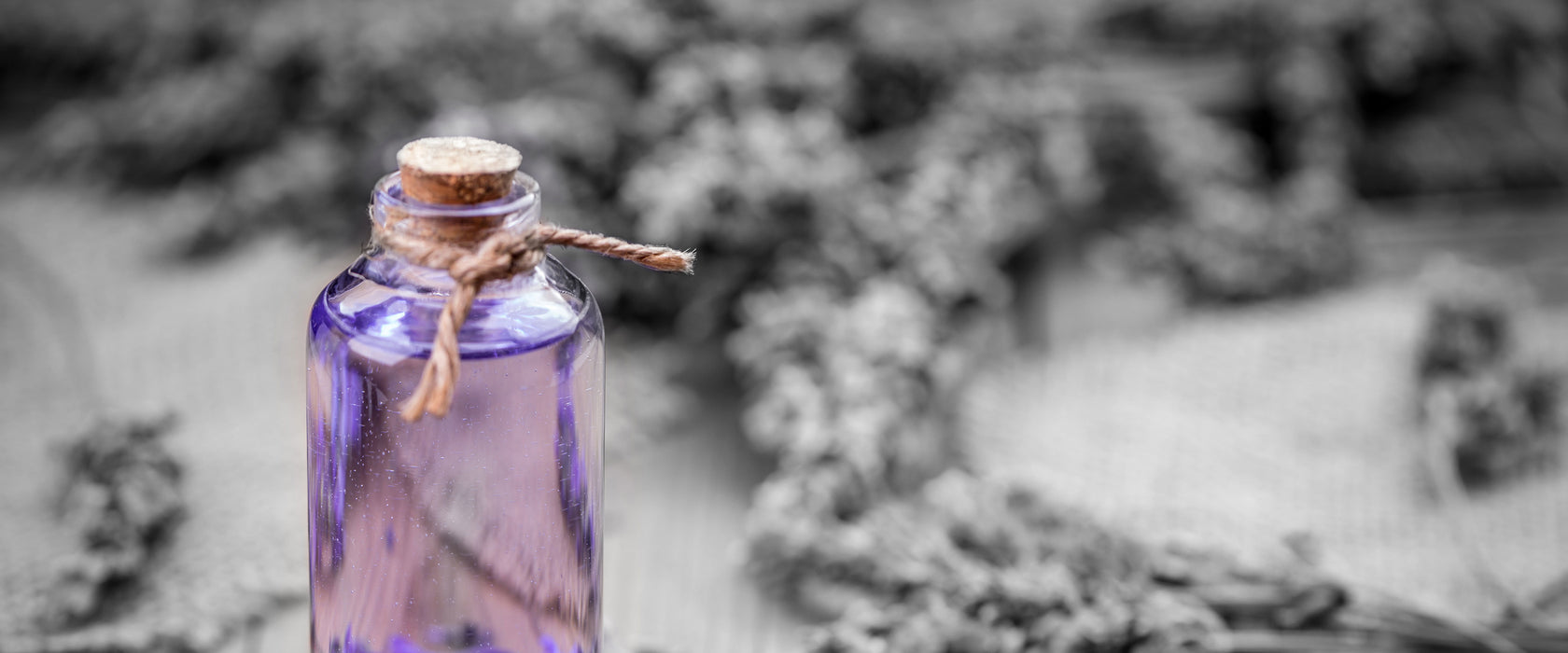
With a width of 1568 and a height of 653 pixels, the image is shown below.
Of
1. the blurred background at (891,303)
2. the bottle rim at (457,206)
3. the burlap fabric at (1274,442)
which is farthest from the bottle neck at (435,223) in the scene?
the burlap fabric at (1274,442)

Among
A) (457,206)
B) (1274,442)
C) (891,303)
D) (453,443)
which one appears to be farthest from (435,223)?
(1274,442)

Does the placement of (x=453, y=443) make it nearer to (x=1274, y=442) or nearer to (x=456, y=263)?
(x=456, y=263)

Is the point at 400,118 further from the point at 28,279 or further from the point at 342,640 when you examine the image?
the point at 342,640

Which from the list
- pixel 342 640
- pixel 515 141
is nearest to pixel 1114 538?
pixel 342 640

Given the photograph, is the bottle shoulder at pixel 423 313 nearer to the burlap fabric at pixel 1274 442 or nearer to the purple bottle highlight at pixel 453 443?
the purple bottle highlight at pixel 453 443

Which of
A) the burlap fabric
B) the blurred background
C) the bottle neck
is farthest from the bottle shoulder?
the burlap fabric

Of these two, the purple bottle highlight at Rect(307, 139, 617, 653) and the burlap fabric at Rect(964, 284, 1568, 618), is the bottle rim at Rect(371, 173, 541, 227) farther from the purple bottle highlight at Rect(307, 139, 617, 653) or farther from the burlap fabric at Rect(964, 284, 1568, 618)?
the burlap fabric at Rect(964, 284, 1568, 618)
